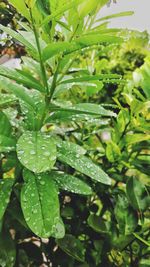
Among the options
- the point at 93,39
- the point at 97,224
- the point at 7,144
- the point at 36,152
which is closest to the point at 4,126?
the point at 7,144

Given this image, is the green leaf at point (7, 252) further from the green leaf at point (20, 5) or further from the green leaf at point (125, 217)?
the green leaf at point (20, 5)

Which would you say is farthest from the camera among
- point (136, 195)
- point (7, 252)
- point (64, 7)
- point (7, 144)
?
point (136, 195)

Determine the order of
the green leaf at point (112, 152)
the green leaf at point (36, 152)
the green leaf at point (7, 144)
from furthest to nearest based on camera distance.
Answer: the green leaf at point (112, 152) < the green leaf at point (7, 144) < the green leaf at point (36, 152)

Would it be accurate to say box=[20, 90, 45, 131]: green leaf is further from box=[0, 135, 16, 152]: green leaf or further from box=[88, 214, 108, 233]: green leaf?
box=[88, 214, 108, 233]: green leaf

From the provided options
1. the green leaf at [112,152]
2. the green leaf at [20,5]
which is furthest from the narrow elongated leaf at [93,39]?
the green leaf at [112,152]

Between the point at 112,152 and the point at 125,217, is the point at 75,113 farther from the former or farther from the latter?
the point at 125,217

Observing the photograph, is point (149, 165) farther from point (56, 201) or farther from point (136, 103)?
point (56, 201)

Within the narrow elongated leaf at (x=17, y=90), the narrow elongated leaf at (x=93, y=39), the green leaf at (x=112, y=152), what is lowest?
the green leaf at (x=112, y=152)

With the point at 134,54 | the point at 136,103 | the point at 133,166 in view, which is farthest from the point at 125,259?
the point at 134,54
